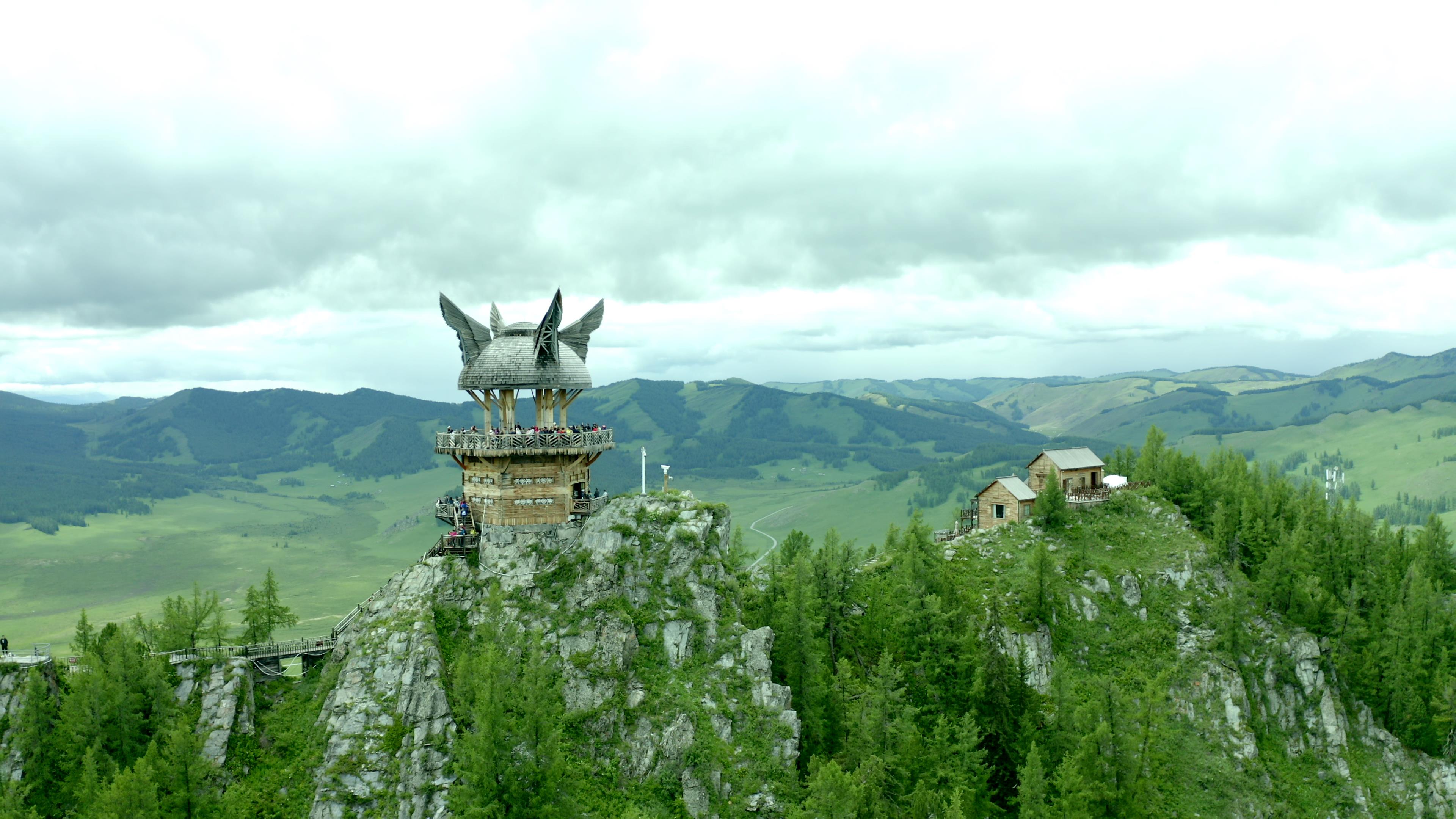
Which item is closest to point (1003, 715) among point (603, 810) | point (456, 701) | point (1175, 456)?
point (603, 810)

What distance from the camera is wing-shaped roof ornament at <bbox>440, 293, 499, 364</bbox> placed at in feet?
233

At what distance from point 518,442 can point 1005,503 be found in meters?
59.8

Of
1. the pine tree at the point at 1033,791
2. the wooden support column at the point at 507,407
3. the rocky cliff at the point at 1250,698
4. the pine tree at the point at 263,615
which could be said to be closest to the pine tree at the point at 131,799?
the pine tree at the point at 263,615

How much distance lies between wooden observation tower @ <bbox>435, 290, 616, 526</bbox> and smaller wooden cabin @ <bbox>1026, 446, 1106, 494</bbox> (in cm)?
5800

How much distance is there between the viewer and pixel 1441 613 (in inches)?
3474

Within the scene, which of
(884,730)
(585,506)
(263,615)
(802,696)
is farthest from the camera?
(263,615)

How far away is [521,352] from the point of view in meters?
67.9

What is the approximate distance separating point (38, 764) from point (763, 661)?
52.6 metres

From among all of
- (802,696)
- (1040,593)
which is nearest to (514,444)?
Answer: (802,696)

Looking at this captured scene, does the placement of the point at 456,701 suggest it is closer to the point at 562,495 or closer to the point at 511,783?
the point at 511,783

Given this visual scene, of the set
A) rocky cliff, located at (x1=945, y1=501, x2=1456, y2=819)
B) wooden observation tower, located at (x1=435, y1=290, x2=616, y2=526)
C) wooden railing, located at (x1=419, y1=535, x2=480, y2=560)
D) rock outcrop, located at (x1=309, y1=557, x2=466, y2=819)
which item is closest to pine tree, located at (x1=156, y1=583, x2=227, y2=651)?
rock outcrop, located at (x1=309, y1=557, x2=466, y2=819)

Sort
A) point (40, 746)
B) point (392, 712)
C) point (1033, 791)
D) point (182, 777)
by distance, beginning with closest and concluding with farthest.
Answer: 1. point (182, 777)
2. point (1033, 791)
3. point (40, 746)
4. point (392, 712)

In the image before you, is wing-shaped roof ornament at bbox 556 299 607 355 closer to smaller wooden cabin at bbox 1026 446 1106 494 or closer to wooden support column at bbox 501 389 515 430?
wooden support column at bbox 501 389 515 430

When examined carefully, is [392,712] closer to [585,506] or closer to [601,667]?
[601,667]
